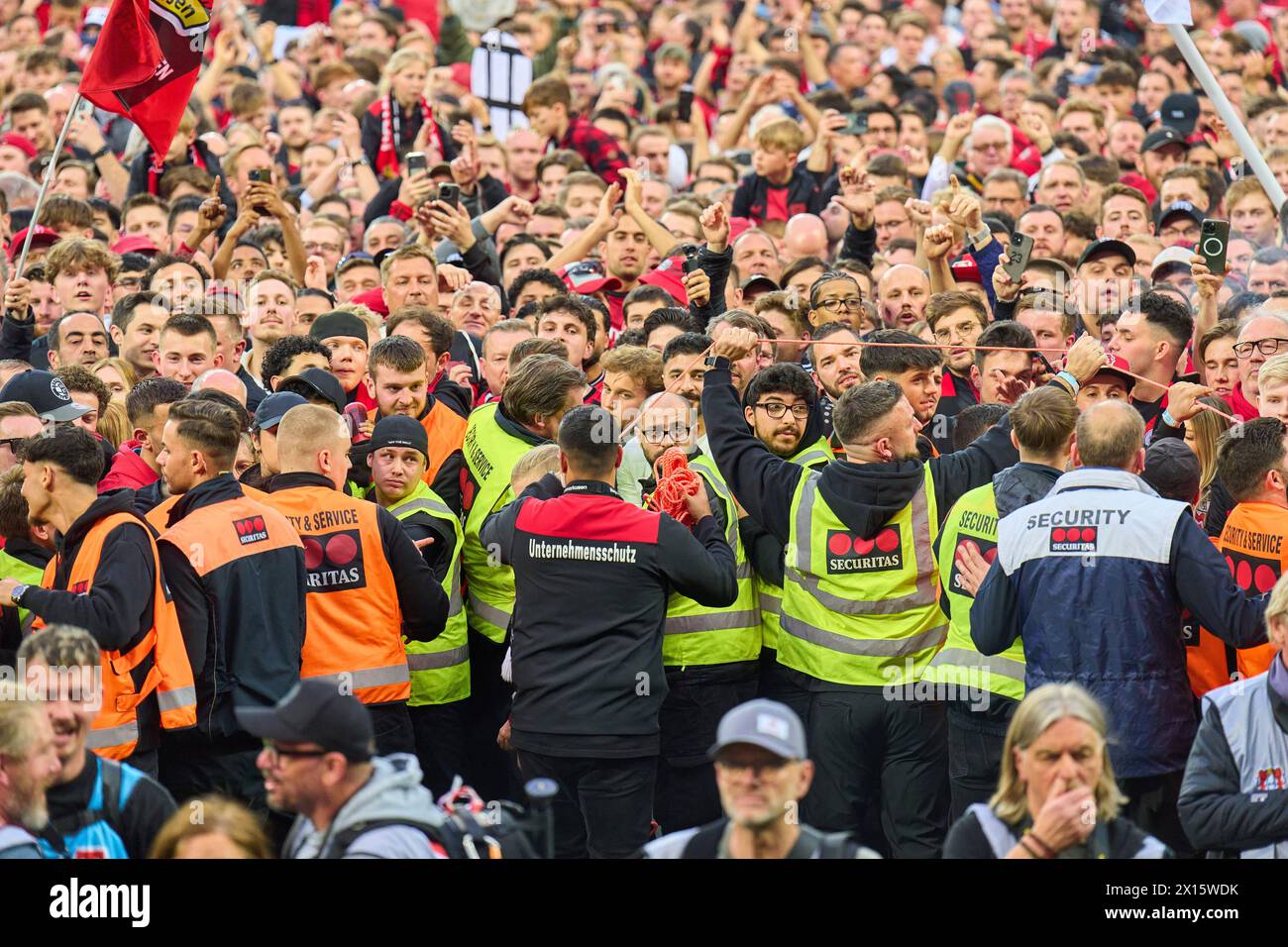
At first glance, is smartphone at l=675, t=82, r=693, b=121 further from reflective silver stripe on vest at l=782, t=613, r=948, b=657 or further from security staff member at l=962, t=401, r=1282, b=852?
security staff member at l=962, t=401, r=1282, b=852

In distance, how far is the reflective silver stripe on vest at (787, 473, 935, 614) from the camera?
7250 mm

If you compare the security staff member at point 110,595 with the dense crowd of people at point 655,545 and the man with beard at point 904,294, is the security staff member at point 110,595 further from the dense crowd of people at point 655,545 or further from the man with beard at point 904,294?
the man with beard at point 904,294

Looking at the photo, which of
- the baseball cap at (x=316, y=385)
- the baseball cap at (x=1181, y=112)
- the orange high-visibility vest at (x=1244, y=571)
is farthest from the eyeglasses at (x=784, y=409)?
the baseball cap at (x=1181, y=112)

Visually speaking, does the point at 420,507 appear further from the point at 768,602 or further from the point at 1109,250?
the point at 1109,250

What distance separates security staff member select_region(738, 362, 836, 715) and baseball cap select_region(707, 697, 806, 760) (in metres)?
2.70

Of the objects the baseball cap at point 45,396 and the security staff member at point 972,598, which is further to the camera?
the baseball cap at point 45,396

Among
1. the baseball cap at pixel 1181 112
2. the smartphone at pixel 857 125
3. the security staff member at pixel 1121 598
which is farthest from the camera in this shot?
the smartphone at pixel 857 125

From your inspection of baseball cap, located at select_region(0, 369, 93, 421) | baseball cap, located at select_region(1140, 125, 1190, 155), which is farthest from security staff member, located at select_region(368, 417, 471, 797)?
baseball cap, located at select_region(1140, 125, 1190, 155)

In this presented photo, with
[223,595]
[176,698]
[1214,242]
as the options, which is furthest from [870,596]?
[1214,242]

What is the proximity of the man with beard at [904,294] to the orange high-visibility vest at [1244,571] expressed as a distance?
3.81 metres

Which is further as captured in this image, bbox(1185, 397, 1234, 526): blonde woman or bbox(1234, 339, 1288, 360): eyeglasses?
bbox(1234, 339, 1288, 360): eyeglasses

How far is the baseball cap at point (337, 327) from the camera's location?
9.30 meters

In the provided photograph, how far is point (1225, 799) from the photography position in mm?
5617
